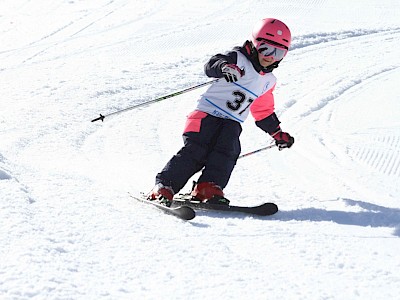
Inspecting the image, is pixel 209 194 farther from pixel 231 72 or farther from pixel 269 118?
pixel 269 118

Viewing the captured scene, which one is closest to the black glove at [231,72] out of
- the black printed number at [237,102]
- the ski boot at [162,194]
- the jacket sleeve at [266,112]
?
the black printed number at [237,102]

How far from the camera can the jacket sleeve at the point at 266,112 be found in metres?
5.20

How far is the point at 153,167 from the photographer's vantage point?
18.6ft

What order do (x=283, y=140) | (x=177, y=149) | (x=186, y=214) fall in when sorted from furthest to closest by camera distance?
1. (x=177, y=149)
2. (x=283, y=140)
3. (x=186, y=214)

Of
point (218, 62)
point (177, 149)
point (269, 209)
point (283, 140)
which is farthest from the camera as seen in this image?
point (177, 149)

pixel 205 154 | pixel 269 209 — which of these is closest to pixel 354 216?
pixel 269 209

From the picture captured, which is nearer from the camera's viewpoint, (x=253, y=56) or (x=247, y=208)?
(x=247, y=208)

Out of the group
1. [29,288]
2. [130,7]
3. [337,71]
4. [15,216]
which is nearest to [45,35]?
[130,7]

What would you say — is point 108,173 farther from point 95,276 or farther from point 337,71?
point 337,71

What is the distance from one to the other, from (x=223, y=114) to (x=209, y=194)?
650 millimetres

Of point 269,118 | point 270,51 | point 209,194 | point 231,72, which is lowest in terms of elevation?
point 209,194

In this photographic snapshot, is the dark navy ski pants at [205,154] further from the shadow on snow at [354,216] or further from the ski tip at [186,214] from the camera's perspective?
the ski tip at [186,214]

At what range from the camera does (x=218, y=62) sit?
466 centimetres

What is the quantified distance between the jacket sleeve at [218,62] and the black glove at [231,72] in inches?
2.7
